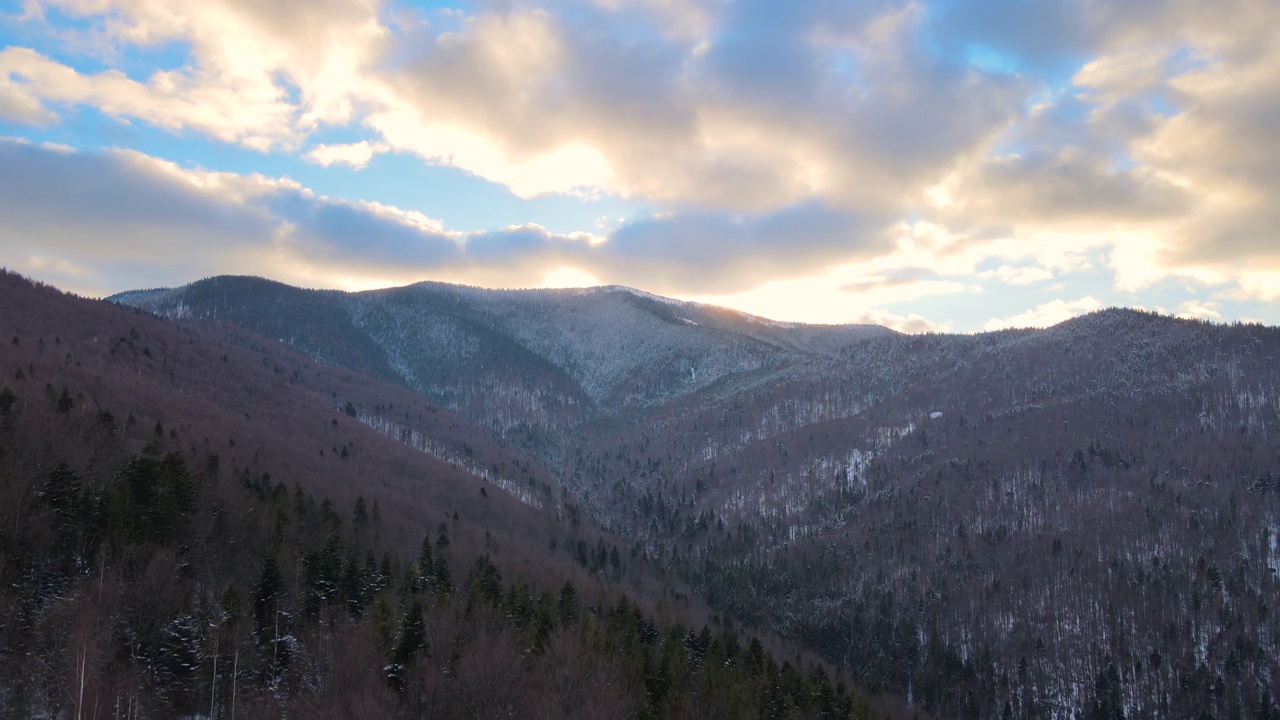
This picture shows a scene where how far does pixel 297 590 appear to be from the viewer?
245ft

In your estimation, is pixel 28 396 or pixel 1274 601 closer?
pixel 28 396

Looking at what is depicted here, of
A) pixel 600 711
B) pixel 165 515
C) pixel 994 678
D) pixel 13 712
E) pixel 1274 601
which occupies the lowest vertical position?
pixel 994 678

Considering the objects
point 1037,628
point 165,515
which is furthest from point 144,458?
point 1037,628

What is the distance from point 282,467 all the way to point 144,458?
293ft

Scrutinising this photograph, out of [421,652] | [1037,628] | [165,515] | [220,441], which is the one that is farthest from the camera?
[1037,628]

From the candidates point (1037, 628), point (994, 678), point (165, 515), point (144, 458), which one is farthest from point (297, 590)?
point (1037, 628)

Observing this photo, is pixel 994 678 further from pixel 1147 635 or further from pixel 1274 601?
pixel 1274 601

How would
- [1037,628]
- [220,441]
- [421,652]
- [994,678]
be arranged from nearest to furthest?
[421,652] < [220,441] < [994,678] < [1037,628]

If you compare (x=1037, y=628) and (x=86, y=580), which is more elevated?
(x=86, y=580)

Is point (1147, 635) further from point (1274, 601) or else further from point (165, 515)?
point (165, 515)

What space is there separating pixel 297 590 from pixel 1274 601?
211m

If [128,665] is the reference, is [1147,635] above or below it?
below

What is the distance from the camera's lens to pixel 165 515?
7044cm

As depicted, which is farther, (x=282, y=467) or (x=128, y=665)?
(x=282, y=467)
